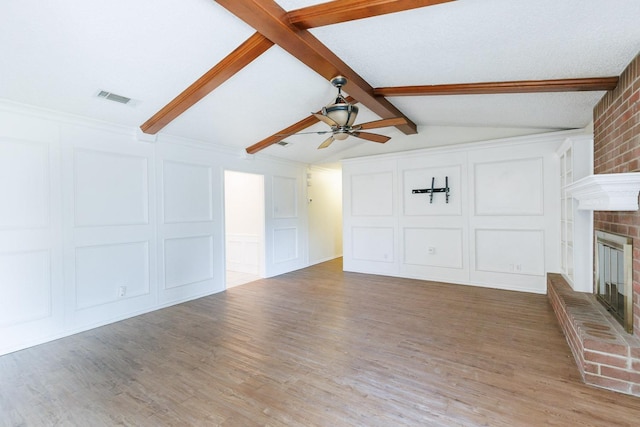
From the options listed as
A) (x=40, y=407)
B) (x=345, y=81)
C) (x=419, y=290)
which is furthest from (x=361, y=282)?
(x=40, y=407)

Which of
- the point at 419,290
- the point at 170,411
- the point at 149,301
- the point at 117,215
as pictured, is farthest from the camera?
the point at 419,290

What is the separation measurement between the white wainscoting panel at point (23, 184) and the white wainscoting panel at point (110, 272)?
0.55 meters

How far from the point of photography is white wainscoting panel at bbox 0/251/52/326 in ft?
9.38

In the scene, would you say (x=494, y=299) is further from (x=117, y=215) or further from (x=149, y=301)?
(x=117, y=215)

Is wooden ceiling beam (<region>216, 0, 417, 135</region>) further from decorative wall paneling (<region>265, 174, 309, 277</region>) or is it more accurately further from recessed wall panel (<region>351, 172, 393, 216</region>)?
decorative wall paneling (<region>265, 174, 309, 277</region>)

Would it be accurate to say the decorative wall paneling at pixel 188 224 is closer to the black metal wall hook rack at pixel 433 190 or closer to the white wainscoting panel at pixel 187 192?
the white wainscoting panel at pixel 187 192

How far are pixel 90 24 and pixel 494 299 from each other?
5319 mm

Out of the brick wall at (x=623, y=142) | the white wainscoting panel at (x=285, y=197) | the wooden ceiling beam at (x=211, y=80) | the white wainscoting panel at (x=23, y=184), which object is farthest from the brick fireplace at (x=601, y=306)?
the white wainscoting panel at (x=23, y=184)

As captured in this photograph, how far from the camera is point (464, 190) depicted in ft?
16.8

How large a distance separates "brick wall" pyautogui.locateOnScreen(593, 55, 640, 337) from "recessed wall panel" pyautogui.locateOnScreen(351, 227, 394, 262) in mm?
3191

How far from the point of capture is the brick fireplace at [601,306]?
2.11 m

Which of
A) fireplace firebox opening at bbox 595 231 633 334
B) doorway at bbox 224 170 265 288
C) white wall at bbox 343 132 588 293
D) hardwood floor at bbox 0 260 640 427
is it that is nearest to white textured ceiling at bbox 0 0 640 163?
white wall at bbox 343 132 588 293

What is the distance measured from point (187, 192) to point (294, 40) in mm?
2954

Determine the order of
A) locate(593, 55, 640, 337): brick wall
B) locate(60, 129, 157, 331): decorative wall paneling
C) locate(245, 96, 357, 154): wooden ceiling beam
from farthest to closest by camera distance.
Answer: locate(245, 96, 357, 154): wooden ceiling beam, locate(60, 129, 157, 331): decorative wall paneling, locate(593, 55, 640, 337): brick wall
